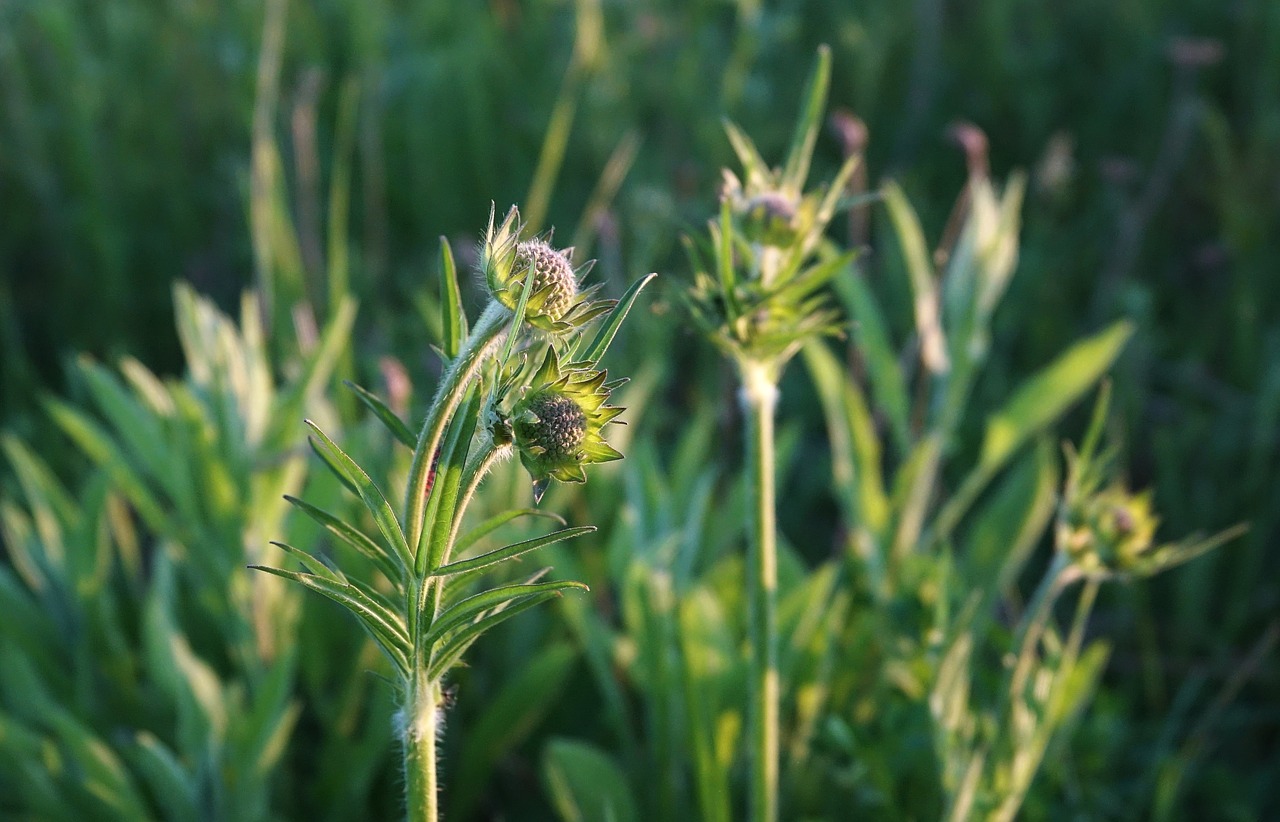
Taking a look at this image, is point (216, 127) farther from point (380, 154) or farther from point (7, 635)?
point (7, 635)

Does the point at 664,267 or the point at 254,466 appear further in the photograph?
the point at 664,267

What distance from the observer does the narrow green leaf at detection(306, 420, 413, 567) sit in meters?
0.89

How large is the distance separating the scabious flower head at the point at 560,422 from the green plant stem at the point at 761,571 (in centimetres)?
34

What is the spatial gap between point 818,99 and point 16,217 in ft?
9.47

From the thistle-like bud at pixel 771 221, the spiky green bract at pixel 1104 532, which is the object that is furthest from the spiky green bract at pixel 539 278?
the spiky green bract at pixel 1104 532

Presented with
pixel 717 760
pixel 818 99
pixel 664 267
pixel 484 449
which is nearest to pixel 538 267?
pixel 484 449

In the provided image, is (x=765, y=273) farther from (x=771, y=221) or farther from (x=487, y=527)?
(x=487, y=527)

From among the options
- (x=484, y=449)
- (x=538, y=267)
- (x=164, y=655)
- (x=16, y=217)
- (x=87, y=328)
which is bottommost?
(x=484, y=449)

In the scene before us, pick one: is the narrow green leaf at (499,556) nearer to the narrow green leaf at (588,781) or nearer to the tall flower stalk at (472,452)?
the tall flower stalk at (472,452)

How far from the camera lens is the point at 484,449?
0.93m

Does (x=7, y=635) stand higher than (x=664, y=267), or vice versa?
(x=664, y=267)

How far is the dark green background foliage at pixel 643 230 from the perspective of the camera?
207 cm

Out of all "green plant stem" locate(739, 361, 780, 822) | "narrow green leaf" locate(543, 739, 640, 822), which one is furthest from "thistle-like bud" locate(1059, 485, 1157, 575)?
"narrow green leaf" locate(543, 739, 640, 822)

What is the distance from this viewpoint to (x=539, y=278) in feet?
3.03
